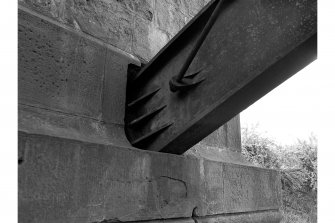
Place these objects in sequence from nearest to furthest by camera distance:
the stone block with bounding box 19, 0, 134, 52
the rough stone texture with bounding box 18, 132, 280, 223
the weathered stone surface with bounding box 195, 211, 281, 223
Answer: the rough stone texture with bounding box 18, 132, 280, 223 < the stone block with bounding box 19, 0, 134, 52 < the weathered stone surface with bounding box 195, 211, 281, 223

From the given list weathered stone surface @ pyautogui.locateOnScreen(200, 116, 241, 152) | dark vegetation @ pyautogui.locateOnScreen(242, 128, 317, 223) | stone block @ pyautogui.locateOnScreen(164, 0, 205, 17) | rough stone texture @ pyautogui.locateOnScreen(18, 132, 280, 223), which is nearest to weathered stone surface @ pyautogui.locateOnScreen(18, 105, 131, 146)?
rough stone texture @ pyautogui.locateOnScreen(18, 132, 280, 223)

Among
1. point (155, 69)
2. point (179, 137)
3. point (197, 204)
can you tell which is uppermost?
point (155, 69)

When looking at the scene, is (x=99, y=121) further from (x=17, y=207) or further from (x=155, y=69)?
(x=17, y=207)

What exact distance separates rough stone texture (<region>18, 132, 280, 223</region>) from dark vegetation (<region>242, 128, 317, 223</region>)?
940 centimetres

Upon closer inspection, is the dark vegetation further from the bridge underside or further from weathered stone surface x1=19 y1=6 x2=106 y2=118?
weathered stone surface x1=19 y1=6 x2=106 y2=118

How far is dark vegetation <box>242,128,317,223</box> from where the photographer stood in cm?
1189

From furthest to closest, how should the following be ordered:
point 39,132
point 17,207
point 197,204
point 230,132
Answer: point 230,132, point 197,204, point 39,132, point 17,207

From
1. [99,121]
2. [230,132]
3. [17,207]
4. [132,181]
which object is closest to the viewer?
[17,207]

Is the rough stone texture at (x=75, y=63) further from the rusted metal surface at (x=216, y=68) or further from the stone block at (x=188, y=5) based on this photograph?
the stone block at (x=188, y=5)

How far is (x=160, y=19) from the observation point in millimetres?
3096

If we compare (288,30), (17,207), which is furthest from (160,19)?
(17,207)

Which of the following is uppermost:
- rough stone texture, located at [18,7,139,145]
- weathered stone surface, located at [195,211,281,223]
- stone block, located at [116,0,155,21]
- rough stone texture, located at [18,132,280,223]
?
stone block, located at [116,0,155,21]

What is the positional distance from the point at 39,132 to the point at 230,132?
219 centimetres

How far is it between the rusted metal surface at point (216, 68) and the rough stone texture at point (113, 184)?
0.23 m
